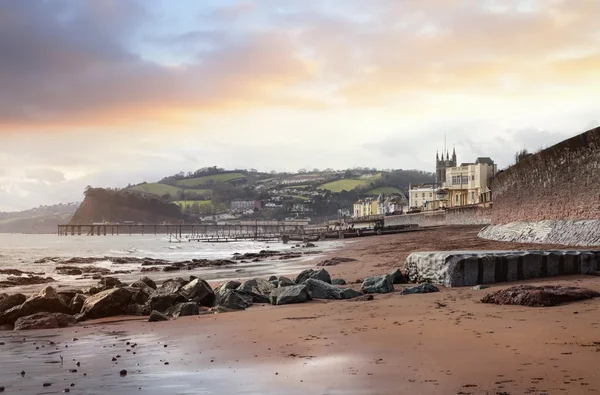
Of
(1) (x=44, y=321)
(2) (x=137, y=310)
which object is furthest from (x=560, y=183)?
(1) (x=44, y=321)

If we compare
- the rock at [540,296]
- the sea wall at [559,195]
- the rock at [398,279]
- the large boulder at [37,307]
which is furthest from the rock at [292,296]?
the sea wall at [559,195]

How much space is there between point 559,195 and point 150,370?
21109 mm

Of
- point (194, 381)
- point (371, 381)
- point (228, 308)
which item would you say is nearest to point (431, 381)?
point (371, 381)

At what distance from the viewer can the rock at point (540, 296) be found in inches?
371

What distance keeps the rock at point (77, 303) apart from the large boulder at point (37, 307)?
0.69 feet

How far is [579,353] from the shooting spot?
20.1ft

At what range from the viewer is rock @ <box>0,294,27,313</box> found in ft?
40.4

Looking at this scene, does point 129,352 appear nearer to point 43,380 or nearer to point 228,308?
point 43,380

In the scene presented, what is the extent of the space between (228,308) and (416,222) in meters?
84.3

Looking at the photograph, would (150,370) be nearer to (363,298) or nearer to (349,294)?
(363,298)

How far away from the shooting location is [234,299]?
42.1 feet

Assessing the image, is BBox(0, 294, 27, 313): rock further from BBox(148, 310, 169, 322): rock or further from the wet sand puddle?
the wet sand puddle

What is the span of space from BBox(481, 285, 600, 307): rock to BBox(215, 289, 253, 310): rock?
5423mm

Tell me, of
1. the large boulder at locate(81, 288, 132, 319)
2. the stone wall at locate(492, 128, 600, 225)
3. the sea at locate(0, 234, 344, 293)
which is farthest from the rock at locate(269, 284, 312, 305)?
the stone wall at locate(492, 128, 600, 225)
